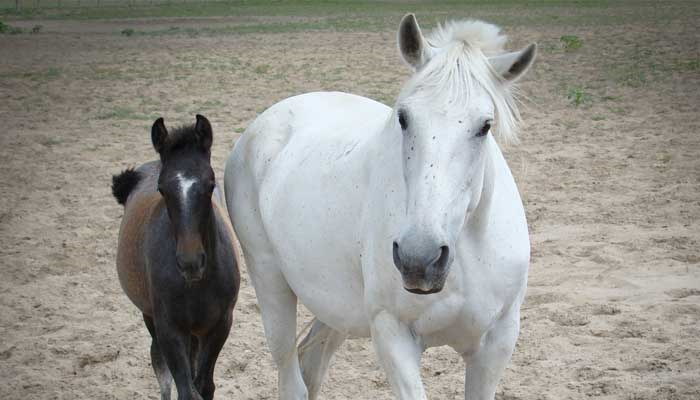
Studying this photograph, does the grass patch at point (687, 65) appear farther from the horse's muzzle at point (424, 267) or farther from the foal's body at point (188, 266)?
the horse's muzzle at point (424, 267)

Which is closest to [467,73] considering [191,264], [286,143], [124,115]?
[286,143]

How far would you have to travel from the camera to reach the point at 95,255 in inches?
269

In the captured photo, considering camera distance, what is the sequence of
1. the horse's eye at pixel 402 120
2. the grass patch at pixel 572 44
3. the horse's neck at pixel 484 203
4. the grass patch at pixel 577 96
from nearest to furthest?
1. the horse's eye at pixel 402 120
2. the horse's neck at pixel 484 203
3. the grass patch at pixel 577 96
4. the grass patch at pixel 572 44

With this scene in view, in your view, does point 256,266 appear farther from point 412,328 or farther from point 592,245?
point 592,245

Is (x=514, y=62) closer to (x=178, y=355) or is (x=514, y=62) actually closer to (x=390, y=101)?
(x=178, y=355)

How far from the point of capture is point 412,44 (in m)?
2.89

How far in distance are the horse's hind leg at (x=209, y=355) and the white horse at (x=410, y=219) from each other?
0.24 meters

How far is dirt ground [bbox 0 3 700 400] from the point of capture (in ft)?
15.5

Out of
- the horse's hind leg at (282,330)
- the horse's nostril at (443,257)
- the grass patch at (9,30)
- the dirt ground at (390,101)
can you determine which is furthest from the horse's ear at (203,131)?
the grass patch at (9,30)

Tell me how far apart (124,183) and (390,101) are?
23.9ft

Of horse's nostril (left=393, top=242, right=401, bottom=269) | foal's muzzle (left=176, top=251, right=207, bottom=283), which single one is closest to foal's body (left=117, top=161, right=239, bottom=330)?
foal's muzzle (left=176, top=251, right=207, bottom=283)

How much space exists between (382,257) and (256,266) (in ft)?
4.13

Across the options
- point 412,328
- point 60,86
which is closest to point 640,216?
point 412,328

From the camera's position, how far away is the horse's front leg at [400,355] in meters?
2.99
